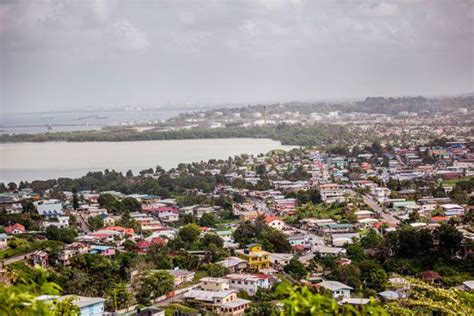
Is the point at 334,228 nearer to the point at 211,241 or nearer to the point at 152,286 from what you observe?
the point at 211,241

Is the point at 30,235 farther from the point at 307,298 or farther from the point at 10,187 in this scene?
the point at 307,298

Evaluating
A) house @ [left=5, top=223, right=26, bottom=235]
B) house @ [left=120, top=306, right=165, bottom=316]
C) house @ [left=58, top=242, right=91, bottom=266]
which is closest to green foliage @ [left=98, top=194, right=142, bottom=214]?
house @ [left=5, top=223, right=26, bottom=235]

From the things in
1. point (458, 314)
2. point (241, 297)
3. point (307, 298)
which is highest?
point (307, 298)

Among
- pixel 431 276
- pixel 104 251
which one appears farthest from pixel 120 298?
pixel 431 276

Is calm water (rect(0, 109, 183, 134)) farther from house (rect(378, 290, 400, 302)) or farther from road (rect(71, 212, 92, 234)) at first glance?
house (rect(378, 290, 400, 302))

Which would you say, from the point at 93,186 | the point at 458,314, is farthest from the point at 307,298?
the point at 93,186

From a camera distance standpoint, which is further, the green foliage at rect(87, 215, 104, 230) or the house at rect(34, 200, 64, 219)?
the house at rect(34, 200, 64, 219)

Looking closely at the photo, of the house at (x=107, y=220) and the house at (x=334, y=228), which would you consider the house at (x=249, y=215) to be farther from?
the house at (x=107, y=220)
